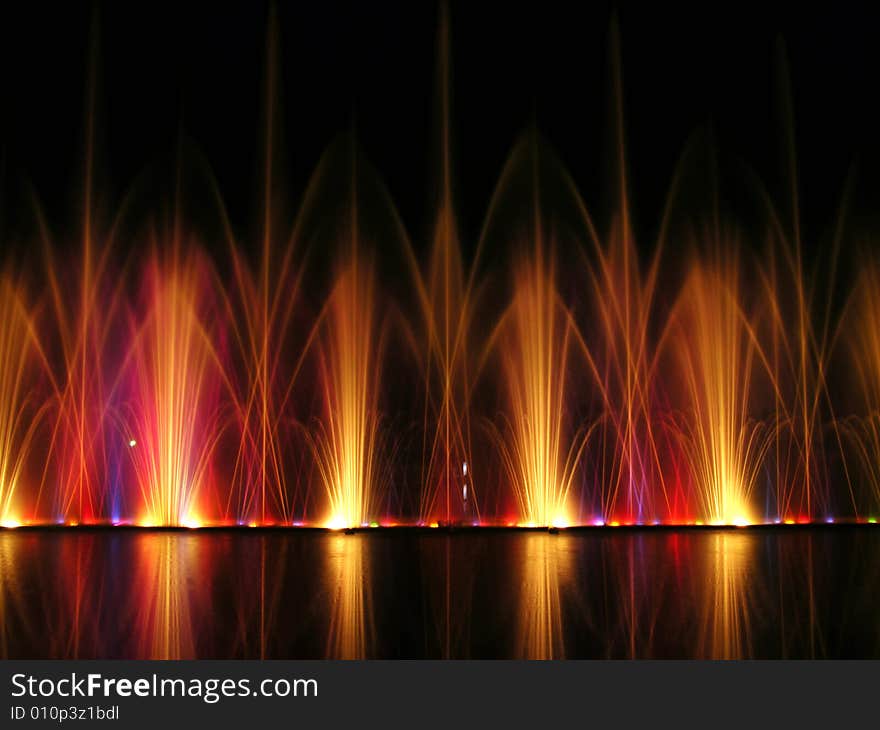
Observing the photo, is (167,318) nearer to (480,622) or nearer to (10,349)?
(10,349)

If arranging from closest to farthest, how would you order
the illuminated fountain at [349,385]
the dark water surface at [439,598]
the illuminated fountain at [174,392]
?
the dark water surface at [439,598] → the illuminated fountain at [174,392] → the illuminated fountain at [349,385]

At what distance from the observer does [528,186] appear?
56.6 feet

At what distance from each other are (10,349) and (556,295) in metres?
12.6

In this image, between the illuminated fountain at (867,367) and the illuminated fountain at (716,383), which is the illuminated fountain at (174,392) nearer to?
the illuminated fountain at (716,383)

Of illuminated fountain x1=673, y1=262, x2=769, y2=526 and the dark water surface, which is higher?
illuminated fountain x1=673, y1=262, x2=769, y2=526

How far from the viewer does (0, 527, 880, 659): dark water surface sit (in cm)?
652

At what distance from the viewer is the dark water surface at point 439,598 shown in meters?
6.52

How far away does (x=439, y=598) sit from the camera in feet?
26.8

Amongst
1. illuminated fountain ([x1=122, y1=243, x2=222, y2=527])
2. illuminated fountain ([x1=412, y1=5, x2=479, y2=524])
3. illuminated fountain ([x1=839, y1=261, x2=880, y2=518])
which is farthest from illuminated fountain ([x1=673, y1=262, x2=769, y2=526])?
illuminated fountain ([x1=122, y1=243, x2=222, y2=527])

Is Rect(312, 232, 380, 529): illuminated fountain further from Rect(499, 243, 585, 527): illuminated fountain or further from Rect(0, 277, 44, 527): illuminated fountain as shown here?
Rect(0, 277, 44, 527): illuminated fountain

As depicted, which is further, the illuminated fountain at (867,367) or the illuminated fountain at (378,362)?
the illuminated fountain at (867,367)

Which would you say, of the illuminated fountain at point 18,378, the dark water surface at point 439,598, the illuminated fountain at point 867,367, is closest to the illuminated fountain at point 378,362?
the illuminated fountain at point 18,378

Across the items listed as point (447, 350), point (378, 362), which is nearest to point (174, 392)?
point (378, 362)

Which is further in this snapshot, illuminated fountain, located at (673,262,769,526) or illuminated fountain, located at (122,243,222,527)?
illuminated fountain, located at (673,262,769,526)
